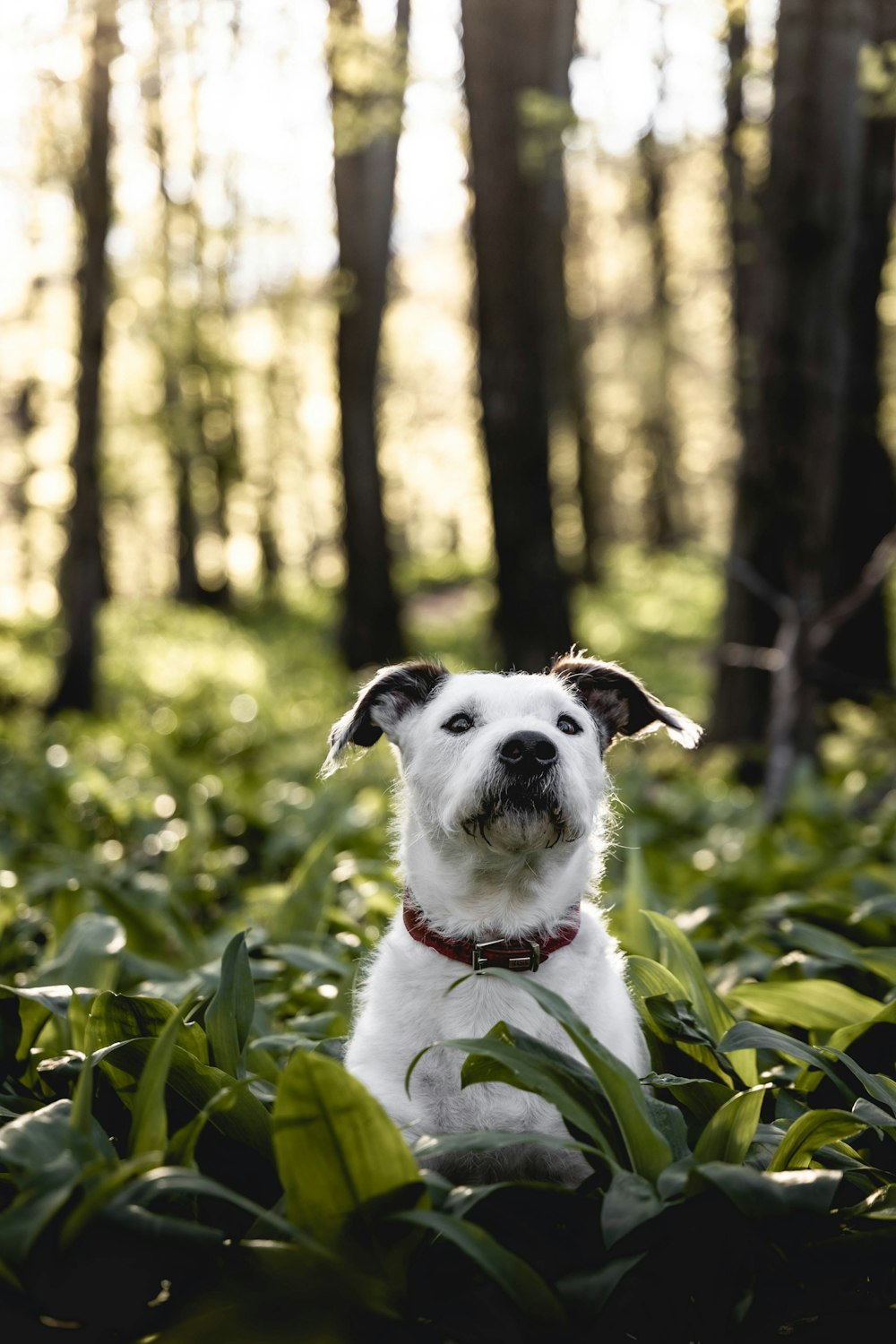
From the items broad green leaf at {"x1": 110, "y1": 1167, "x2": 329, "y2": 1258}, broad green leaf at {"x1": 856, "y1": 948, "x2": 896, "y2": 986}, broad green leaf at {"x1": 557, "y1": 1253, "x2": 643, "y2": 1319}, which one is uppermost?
broad green leaf at {"x1": 110, "y1": 1167, "x2": 329, "y2": 1258}

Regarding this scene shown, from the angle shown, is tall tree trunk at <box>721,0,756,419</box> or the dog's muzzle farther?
tall tree trunk at <box>721,0,756,419</box>

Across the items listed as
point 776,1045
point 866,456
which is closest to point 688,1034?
point 776,1045

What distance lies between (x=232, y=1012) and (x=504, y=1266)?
103 cm

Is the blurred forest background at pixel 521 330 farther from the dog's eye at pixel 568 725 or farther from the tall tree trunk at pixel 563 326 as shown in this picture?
the dog's eye at pixel 568 725

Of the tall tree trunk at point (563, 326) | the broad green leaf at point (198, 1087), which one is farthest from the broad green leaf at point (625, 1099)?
the tall tree trunk at point (563, 326)

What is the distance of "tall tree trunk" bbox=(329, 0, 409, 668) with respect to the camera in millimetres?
14789

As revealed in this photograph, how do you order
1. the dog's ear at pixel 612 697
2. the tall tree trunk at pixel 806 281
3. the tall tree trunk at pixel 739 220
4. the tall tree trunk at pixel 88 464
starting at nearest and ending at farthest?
the dog's ear at pixel 612 697, the tall tree trunk at pixel 806 281, the tall tree trunk at pixel 88 464, the tall tree trunk at pixel 739 220

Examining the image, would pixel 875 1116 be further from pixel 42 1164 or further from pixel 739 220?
pixel 739 220

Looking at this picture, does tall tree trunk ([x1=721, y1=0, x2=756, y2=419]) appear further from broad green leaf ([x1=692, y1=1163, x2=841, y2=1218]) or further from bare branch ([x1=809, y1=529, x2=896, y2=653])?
broad green leaf ([x1=692, y1=1163, x2=841, y2=1218])

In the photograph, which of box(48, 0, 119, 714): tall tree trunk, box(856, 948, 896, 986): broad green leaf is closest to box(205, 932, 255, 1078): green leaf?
box(856, 948, 896, 986): broad green leaf

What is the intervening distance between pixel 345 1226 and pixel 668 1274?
0.70 meters

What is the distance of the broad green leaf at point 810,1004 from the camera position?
3.64 metres

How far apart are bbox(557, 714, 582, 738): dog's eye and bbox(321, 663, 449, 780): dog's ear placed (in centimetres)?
43

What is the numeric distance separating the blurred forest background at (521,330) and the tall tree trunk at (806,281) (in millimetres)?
22
